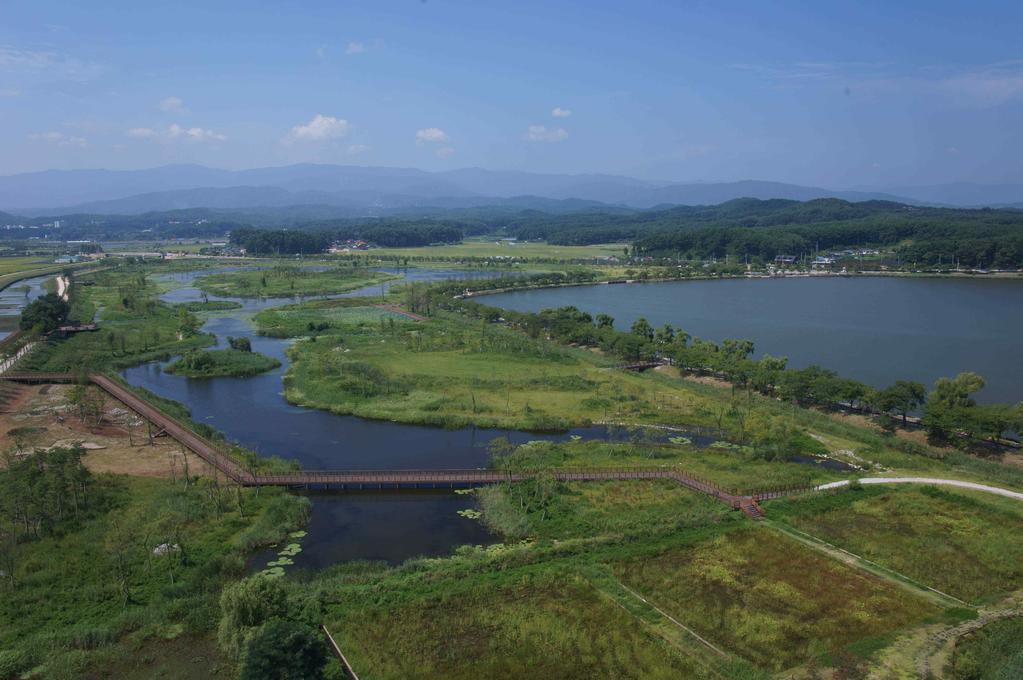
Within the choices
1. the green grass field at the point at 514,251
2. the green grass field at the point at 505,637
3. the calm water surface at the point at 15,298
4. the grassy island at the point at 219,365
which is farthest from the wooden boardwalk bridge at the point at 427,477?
the green grass field at the point at 514,251

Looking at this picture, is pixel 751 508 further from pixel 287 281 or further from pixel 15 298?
pixel 15 298

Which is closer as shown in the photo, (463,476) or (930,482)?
(930,482)

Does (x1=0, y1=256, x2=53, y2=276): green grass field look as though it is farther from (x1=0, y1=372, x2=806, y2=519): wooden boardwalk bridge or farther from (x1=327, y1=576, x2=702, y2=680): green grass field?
(x1=327, y1=576, x2=702, y2=680): green grass field

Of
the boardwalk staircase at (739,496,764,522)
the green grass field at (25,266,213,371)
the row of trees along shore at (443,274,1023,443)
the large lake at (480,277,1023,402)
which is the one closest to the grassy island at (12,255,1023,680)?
the boardwalk staircase at (739,496,764,522)

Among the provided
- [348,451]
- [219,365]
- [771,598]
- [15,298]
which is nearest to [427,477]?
[348,451]

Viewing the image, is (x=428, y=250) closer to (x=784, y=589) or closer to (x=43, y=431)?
(x=43, y=431)

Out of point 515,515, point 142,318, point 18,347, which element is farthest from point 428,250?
point 515,515
